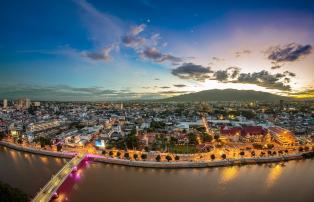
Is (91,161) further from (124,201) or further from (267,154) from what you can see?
(267,154)

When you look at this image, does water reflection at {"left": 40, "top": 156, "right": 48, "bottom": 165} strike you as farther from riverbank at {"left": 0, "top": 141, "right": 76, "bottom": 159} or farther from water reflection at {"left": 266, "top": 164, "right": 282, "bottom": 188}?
water reflection at {"left": 266, "top": 164, "right": 282, "bottom": 188}

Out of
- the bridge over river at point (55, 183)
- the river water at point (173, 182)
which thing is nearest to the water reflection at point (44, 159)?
the river water at point (173, 182)

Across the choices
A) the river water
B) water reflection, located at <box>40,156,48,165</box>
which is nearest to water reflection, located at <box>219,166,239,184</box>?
the river water

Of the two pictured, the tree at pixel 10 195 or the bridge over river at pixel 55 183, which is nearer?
the tree at pixel 10 195

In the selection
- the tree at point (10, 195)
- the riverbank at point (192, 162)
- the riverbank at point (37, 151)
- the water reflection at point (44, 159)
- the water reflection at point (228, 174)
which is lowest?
the water reflection at point (44, 159)

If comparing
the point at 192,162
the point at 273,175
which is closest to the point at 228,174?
the point at 192,162

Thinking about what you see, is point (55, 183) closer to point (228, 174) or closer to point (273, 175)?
point (228, 174)

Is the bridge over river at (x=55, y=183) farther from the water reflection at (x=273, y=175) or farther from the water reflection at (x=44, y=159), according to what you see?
the water reflection at (x=273, y=175)
